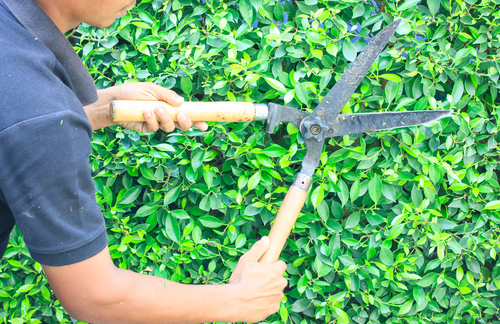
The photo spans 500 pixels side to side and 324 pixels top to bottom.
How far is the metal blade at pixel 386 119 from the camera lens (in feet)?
4.43

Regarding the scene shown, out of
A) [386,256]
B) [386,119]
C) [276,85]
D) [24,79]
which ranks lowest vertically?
[386,256]

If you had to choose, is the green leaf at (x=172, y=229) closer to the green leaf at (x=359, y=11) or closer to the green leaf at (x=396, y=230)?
the green leaf at (x=396, y=230)

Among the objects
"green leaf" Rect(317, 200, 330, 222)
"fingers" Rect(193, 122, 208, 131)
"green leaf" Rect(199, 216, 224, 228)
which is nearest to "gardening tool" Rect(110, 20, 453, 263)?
"fingers" Rect(193, 122, 208, 131)

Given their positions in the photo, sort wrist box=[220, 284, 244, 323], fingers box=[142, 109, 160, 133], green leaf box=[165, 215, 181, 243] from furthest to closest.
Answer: green leaf box=[165, 215, 181, 243] → fingers box=[142, 109, 160, 133] → wrist box=[220, 284, 244, 323]

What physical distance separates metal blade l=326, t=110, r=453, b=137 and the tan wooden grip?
31 centimetres

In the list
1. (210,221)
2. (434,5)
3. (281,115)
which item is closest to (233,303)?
(210,221)

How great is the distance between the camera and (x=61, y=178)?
762 millimetres

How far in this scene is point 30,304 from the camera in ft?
6.00

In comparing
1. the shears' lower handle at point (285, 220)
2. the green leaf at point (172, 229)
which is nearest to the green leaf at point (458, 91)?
the shears' lower handle at point (285, 220)

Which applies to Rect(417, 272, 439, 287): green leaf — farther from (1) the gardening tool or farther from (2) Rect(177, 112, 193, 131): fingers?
(2) Rect(177, 112, 193, 131): fingers

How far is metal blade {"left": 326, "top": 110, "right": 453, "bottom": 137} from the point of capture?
1.35 meters

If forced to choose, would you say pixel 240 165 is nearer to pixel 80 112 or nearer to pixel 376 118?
pixel 376 118

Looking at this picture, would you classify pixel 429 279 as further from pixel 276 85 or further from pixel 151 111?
pixel 151 111

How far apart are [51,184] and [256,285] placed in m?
0.76
